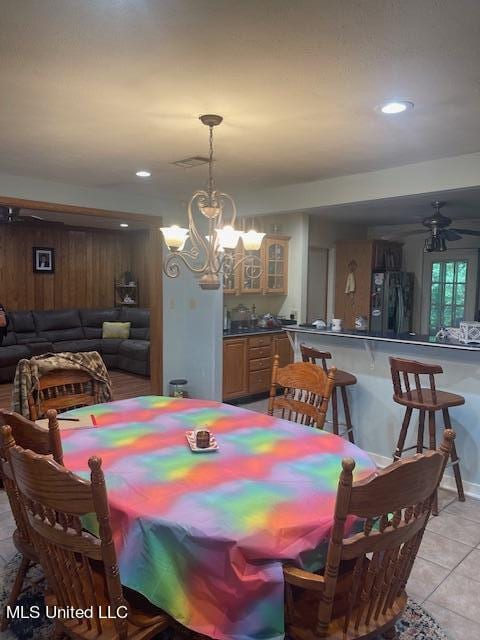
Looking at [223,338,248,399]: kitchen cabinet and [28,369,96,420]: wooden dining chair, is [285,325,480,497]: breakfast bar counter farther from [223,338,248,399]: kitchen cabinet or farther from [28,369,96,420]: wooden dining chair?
[28,369,96,420]: wooden dining chair

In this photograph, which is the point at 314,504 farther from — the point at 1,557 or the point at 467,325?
the point at 467,325

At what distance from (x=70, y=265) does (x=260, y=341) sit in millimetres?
4107

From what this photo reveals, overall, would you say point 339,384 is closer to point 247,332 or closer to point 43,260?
point 247,332

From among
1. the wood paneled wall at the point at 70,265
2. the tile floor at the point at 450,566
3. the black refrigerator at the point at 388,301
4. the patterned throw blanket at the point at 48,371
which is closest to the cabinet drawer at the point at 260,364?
the black refrigerator at the point at 388,301

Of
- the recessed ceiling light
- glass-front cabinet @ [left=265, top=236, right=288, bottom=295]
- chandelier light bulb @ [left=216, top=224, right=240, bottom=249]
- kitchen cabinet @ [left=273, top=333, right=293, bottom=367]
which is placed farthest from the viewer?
glass-front cabinet @ [left=265, top=236, right=288, bottom=295]

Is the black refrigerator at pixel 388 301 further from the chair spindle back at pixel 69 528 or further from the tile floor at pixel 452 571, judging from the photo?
the chair spindle back at pixel 69 528

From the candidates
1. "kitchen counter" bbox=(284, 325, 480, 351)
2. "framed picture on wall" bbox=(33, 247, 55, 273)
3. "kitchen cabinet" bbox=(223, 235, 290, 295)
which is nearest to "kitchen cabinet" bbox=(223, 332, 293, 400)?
"kitchen cabinet" bbox=(223, 235, 290, 295)

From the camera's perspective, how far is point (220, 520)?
4.95 ft

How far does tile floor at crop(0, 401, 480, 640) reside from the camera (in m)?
2.18

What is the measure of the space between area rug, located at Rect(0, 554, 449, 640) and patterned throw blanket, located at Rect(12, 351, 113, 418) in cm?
92

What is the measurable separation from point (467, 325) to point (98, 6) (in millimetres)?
2971

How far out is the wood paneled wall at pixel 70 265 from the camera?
24.9 feet

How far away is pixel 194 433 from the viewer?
2213 millimetres

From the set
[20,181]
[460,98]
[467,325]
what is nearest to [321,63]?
[460,98]
